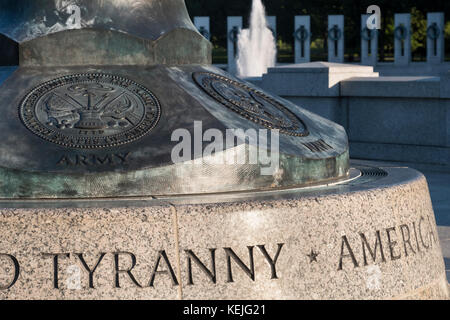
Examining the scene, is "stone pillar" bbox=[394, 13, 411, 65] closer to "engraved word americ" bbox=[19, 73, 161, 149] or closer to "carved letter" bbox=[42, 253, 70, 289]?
"engraved word americ" bbox=[19, 73, 161, 149]

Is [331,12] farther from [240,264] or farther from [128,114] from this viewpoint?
[240,264]

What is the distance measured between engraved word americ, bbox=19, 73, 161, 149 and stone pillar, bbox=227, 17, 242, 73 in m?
29.6

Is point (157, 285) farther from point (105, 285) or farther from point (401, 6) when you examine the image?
point (401, 6)

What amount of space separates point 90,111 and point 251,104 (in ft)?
3.58

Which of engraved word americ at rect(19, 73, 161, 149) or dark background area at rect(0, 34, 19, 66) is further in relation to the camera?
dark background area at rect(0, 34, 19, 66)

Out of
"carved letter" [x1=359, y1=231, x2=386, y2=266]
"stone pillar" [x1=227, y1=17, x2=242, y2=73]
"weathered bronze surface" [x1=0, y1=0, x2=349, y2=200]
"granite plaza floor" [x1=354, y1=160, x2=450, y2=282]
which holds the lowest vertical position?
"granite plaza floor" [x1=354, y1=160, x2=450, y2=282]

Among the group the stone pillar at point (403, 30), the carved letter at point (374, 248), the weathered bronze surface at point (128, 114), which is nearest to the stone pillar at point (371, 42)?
the stone pillar at point (403, 30)

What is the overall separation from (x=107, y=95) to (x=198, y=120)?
0.59 meters

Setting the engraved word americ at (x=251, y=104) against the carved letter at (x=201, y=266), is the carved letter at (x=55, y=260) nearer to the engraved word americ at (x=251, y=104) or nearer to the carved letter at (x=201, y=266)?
the carved letter at (x=201, y=266)

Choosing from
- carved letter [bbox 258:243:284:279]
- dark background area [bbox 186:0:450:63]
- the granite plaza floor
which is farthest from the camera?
dark background area [bbox 186:0:450:63]

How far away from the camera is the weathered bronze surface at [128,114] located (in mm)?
5062

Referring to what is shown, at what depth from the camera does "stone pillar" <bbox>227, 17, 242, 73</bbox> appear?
117 feet

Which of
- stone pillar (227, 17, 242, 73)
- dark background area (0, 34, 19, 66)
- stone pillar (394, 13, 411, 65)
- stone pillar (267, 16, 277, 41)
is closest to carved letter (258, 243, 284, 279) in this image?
dark background area (0, 34, 19, 66)
